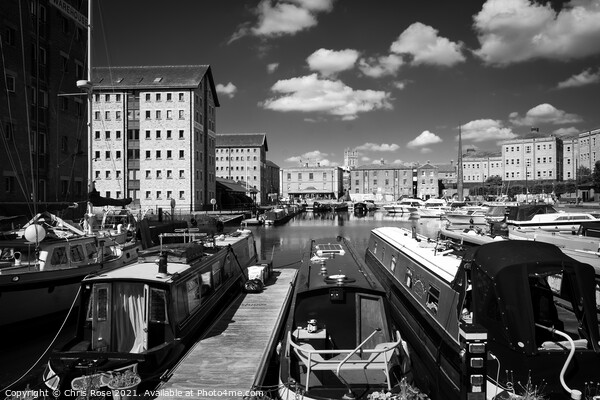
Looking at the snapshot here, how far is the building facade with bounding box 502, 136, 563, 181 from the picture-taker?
101375mm

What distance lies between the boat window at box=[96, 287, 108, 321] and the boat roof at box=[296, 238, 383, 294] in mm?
3815

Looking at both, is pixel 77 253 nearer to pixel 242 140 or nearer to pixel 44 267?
pixel 44 267

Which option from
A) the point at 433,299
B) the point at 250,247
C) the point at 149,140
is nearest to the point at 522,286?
the point at 433,299

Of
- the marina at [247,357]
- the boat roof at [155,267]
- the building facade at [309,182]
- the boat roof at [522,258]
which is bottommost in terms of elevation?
the marina at [247,357]

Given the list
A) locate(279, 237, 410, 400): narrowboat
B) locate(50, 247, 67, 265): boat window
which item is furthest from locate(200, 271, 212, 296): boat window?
locate(50, 247, 67, 265): boat window

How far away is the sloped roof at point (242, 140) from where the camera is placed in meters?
102

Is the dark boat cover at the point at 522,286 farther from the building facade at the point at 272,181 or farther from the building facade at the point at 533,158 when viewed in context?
the building facade at the point at 533,158

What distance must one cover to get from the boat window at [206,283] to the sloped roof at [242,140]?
90.4 meters

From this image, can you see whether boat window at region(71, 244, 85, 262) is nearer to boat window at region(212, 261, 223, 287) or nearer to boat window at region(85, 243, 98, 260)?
boat window at region(85, 243, 98, 260)

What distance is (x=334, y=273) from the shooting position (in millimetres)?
10508

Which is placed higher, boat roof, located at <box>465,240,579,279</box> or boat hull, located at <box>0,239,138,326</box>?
boat roof, located at <box>465,240,579,279</box>

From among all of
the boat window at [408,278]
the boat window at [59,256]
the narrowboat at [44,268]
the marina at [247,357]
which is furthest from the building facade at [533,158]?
the boat window at [59,256]

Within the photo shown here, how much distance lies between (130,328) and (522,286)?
7.22 meters

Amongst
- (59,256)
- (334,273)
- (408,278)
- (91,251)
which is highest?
(334,273)
